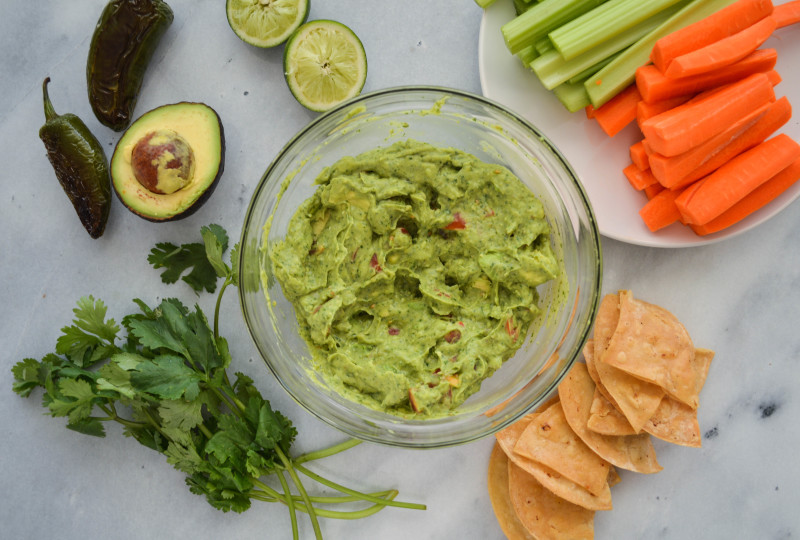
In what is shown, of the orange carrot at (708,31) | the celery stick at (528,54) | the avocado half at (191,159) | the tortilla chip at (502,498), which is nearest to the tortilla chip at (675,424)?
the tortilla chip at (502,498)

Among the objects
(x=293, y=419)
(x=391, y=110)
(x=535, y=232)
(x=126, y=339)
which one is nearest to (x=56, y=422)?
(x=126, y=339)

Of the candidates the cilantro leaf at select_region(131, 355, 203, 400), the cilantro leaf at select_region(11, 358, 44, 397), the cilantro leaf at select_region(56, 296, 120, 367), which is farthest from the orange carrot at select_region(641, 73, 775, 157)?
the cilantro leaf at select_region(11, 358, 44, 397)

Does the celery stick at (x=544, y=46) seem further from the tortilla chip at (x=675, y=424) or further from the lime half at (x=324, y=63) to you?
the tortilla chip at (x=675, y=424)

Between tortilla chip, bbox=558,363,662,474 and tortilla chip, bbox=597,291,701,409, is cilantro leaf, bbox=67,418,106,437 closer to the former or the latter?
tortilla chip, bbox=558,363,662,474

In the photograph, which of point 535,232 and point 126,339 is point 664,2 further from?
point 126,339

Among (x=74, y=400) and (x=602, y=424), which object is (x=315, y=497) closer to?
(x=74, y=400)
